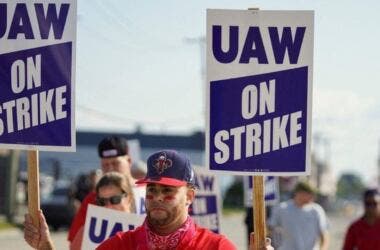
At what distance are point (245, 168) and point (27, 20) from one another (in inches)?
53.3

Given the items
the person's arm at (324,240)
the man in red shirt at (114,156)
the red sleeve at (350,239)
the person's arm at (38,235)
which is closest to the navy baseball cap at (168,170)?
the person's arm at (38,235)

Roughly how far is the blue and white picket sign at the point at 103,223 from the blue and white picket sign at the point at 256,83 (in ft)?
5.52

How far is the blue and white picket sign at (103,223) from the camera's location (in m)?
6.88

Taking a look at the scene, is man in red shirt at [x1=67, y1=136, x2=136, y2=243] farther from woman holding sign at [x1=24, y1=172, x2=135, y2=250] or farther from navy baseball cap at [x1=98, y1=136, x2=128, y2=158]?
woman holding sign at [x1=24, y1=172, x2=135, y2=250]

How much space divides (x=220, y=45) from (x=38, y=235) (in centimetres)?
129

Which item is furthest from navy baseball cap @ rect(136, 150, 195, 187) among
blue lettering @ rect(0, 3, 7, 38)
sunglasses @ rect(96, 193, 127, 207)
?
sunglasses @ rect(96, 193, 127, 207)

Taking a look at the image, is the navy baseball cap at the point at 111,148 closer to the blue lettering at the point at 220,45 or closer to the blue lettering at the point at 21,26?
the blue lettering at the point at 21,26

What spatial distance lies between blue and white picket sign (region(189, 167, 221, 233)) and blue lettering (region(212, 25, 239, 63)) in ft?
19.2

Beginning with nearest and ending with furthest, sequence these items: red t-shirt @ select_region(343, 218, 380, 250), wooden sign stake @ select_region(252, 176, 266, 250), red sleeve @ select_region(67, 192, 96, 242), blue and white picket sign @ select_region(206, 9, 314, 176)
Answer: wooden sign stake @ select_region(252, 176, 266, 250), blue and white picket sign @ select_region(206, 9, 314, 176), red sleeve @ select_region(67, 192, 96, 242), red t-shirt @ select_region(343, 218, 380, 250)

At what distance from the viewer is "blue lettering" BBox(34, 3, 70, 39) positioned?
544 centimetres

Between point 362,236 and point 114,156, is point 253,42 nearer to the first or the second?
point 114,156

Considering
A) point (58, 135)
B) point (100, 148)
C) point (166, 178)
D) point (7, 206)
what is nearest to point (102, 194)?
point (100, 148)

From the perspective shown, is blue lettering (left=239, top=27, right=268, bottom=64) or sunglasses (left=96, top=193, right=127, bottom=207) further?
sunglasses (left=96, top=193, right=127, bottom=207)

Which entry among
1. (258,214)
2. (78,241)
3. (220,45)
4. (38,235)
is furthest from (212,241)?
(78,241)
